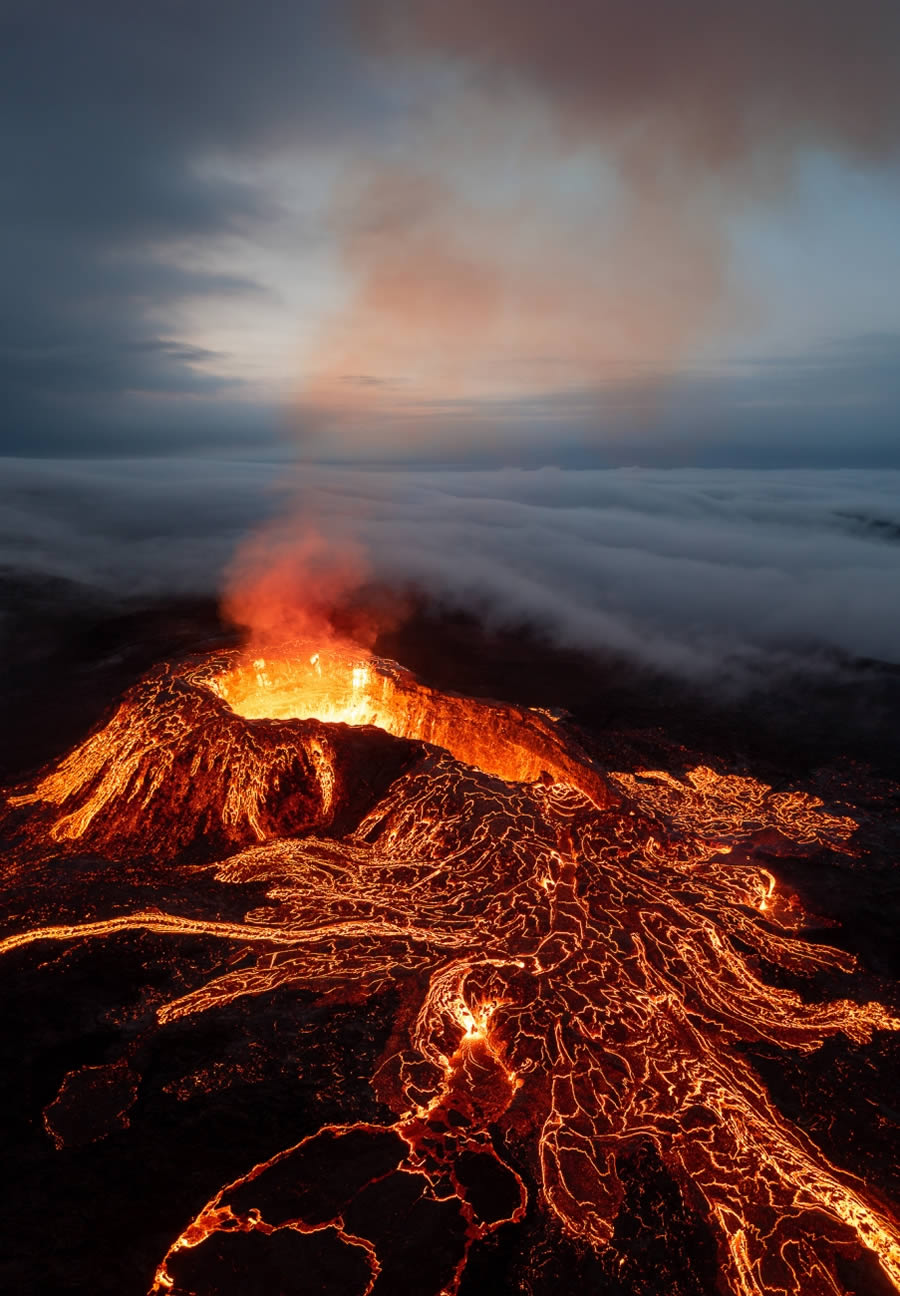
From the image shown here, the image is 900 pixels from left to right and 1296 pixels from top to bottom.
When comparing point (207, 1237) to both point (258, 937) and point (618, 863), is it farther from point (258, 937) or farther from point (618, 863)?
point (618, 863)

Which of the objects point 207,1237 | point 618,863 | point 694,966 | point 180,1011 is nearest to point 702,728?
point 618,863

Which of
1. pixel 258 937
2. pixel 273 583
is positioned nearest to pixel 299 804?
pixel 258 937

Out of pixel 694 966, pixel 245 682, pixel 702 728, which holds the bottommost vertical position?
pixel 702 728

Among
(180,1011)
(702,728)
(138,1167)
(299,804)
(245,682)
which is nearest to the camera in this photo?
(138,1167)

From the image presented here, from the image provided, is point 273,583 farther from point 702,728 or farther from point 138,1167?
point 138,1167

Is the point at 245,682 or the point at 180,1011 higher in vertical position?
the point at 245,682

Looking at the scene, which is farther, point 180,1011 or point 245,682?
point 245,682

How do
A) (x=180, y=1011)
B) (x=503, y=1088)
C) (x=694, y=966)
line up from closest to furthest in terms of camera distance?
(x=503, y=1088), (x=180, y=1011), (x=694, y=966)
